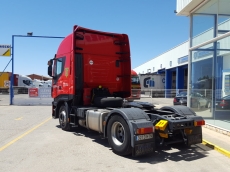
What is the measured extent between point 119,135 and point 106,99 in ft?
6.28

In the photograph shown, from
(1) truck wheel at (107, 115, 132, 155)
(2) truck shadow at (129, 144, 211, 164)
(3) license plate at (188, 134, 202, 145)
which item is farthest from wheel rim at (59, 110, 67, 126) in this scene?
(3) license plate at (188, 134, 202, 145)

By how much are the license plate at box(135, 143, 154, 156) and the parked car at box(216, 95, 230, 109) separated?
4.35 meters

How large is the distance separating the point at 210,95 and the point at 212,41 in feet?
6.81

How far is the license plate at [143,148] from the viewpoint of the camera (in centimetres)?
516

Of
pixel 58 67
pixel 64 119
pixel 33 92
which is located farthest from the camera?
pixel 33 92

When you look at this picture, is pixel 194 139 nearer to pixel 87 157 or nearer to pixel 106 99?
pixel 87 157

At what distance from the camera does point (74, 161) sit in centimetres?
518

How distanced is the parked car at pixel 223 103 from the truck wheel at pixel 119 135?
454 centimetres

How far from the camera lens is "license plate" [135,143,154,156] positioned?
5.16 metres

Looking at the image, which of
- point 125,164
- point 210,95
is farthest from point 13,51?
point 125,164

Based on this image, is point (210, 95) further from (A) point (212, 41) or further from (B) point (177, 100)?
(B) point (177, 100)

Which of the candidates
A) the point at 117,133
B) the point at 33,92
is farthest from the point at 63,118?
the point at 33,92

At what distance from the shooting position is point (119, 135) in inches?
234

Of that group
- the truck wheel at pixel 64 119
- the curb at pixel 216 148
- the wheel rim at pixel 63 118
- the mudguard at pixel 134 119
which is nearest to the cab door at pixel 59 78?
the truck wheel at pixel 64 119
